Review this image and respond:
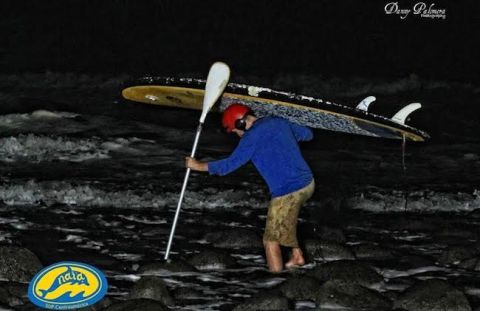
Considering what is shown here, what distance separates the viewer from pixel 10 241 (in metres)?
7.57

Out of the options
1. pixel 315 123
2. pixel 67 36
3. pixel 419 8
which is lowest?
pixel 315 123

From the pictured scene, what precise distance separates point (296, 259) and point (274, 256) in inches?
8.4

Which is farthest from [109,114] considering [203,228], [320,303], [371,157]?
[320,303]

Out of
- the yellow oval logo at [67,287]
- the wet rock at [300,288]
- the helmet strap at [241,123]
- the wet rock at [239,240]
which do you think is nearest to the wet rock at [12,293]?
the yellow oval logo at [67,287]

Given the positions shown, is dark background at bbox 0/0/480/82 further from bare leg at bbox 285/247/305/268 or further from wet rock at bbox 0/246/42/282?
bare leg at bbox 285/247/305/268

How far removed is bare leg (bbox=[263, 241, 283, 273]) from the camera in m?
6.32

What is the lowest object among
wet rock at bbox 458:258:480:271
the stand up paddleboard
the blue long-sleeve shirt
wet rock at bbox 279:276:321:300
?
wet rock at bbox 279:276:321:300

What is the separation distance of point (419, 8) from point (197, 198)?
27.6m

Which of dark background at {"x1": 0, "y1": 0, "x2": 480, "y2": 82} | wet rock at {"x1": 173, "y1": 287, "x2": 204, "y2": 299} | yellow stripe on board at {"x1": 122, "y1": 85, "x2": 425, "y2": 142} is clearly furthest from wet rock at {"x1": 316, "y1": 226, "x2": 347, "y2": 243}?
dark background at {"x1": 0, "y1": 0, "x2": 480, "y2": 82}

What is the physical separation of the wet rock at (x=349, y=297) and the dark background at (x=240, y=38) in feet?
76.4

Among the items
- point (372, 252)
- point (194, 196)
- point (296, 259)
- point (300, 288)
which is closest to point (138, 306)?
point (300, 288)

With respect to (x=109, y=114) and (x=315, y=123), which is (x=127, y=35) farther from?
(x=315, y=123)

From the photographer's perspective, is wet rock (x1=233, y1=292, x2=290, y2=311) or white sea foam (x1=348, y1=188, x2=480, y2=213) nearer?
wet rock (x1=233, y1=292, x2=290, y2=311)

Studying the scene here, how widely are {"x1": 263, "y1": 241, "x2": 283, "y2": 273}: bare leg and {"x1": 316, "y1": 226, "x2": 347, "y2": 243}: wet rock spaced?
4.60 feet
